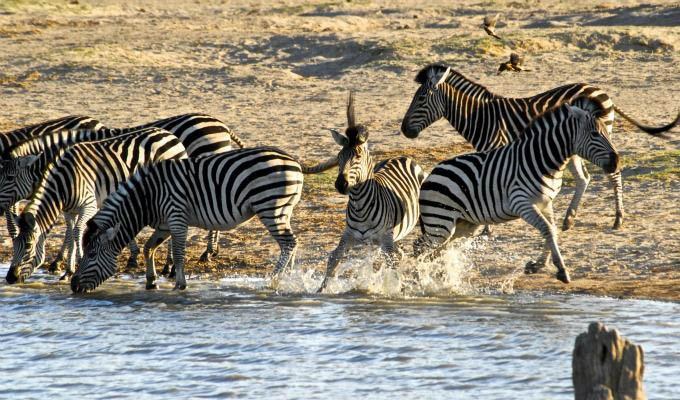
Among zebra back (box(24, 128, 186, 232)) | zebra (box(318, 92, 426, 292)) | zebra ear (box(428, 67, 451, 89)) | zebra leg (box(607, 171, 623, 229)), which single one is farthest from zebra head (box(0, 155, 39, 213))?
zebra leg (box(607, 171, 623, 229))

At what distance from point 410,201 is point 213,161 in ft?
5.95

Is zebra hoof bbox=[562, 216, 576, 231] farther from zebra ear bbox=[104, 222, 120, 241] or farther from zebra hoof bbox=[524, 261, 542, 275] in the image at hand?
zebra ear bbox=[104, 222, 120, 241]

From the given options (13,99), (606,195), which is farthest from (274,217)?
(13,99)

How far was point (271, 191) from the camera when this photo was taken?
1048cm

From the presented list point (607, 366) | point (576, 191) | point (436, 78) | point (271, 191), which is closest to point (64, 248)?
point (271, 191)

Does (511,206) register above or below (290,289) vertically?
above

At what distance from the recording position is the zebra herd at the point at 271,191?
33.2 ft

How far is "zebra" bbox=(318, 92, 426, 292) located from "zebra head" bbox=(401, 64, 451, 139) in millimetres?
2383

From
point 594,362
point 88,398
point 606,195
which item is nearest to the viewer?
point 594,362

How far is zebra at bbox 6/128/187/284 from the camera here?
11.2 meters

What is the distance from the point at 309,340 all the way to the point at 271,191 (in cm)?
175

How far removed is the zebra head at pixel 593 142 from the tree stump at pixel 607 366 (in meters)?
5.09

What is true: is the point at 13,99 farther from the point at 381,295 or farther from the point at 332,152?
the point at 381,295

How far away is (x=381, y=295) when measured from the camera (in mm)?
10625
